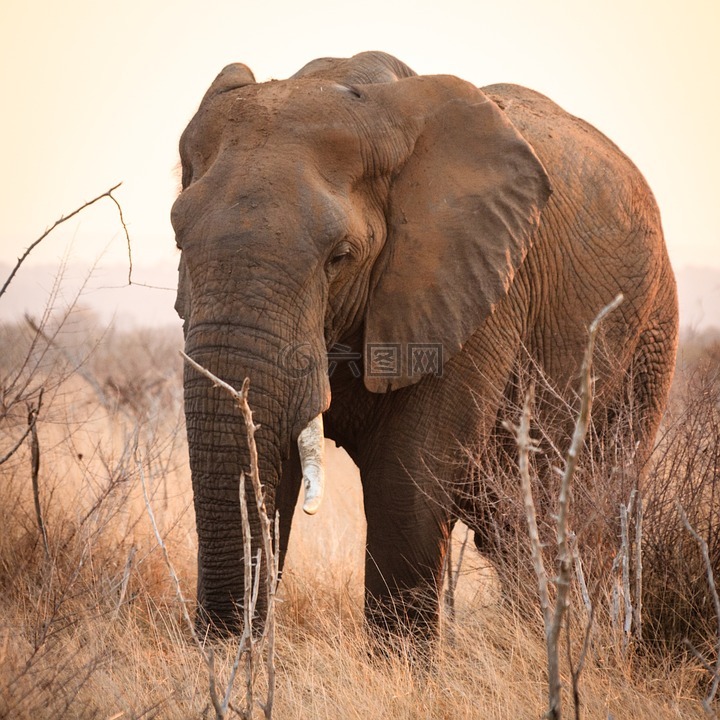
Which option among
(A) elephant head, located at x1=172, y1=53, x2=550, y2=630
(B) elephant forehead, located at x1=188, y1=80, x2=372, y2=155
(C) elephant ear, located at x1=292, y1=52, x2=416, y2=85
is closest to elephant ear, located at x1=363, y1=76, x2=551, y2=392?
(A) elephant head, located at x1=172, y1=53, x2=550, y2=630

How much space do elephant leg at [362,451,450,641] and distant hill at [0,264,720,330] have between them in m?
1.34

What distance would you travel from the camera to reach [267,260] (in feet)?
15.0

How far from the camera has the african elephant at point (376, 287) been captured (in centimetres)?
460

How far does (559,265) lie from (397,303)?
48.8 inches

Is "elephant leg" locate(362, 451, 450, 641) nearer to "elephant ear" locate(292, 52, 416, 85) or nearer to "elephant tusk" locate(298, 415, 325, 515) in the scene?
"elephant tusk" locate(298, 415, 325, 515)

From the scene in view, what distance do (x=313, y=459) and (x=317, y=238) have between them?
2.86ft

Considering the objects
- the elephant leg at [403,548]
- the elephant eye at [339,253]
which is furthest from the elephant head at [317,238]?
the elephant leg at [403,548]

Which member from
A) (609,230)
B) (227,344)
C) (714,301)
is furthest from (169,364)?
(714,301)

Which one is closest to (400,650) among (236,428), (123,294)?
(236,428)

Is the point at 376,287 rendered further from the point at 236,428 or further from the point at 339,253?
the point at 236,428

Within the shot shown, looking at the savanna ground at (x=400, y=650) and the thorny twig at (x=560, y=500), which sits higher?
the thorny twig at (x=560, y=500)

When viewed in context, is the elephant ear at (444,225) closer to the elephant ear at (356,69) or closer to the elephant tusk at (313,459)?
the elephant ear at (356,69)

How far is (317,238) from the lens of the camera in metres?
4.69

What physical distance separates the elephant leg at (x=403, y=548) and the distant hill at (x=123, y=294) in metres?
1.34
